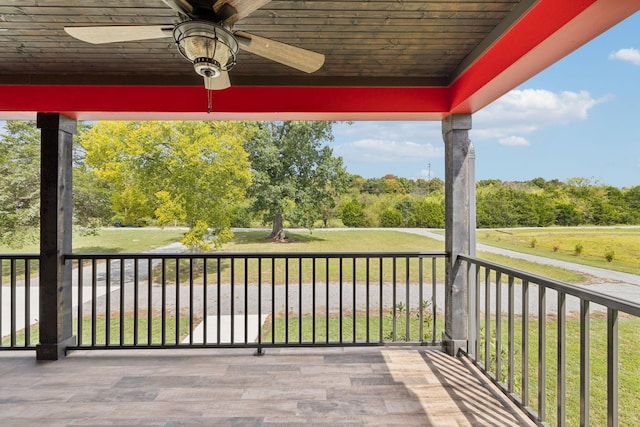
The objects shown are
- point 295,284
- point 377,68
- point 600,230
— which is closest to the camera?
point 377,68

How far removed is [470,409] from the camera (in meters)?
2.12

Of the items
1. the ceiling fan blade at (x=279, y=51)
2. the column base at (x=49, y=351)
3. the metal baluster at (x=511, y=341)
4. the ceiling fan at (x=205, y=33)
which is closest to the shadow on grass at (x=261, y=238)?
the column base at (x=49, y=351)

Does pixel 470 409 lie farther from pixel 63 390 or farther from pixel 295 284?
pixel 295 284

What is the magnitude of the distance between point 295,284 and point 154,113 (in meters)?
5.20

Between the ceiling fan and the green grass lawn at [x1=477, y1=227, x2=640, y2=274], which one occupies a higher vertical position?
the ceiling fan

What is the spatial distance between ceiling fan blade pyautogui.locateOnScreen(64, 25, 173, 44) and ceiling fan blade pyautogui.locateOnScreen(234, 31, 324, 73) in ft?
1.15

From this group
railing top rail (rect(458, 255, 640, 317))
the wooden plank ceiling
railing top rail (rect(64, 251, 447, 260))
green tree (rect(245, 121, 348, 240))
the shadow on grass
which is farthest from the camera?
green tree (rect(245, 121, 348, 240))

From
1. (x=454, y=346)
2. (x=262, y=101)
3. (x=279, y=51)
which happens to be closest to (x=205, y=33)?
(x=279, y=51)

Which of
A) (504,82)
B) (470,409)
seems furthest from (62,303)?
(504,82)

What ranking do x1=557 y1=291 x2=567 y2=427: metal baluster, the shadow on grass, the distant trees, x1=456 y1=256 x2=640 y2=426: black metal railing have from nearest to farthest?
1. x1=456 y1=256 x2=640 y2=426: black metal railing
2. x1=557 y1=291 x2=567 y2=427: metal baluster
3. the distant trees
4. the shadow on grass

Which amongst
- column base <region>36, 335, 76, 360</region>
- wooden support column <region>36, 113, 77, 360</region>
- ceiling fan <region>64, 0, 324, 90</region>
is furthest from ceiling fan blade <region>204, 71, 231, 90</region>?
column base <region>36, 335, 76, 360</region>

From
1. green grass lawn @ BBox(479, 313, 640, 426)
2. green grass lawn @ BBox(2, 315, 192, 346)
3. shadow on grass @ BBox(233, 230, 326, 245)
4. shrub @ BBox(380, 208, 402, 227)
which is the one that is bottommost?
green grass lawn @ BBox(2, 315, 192, 346)

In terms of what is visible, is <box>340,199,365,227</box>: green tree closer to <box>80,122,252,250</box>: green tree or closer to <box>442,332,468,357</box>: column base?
<box>80,122,252,250</box>: green tree

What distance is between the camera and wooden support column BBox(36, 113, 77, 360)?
2941 millimetres
